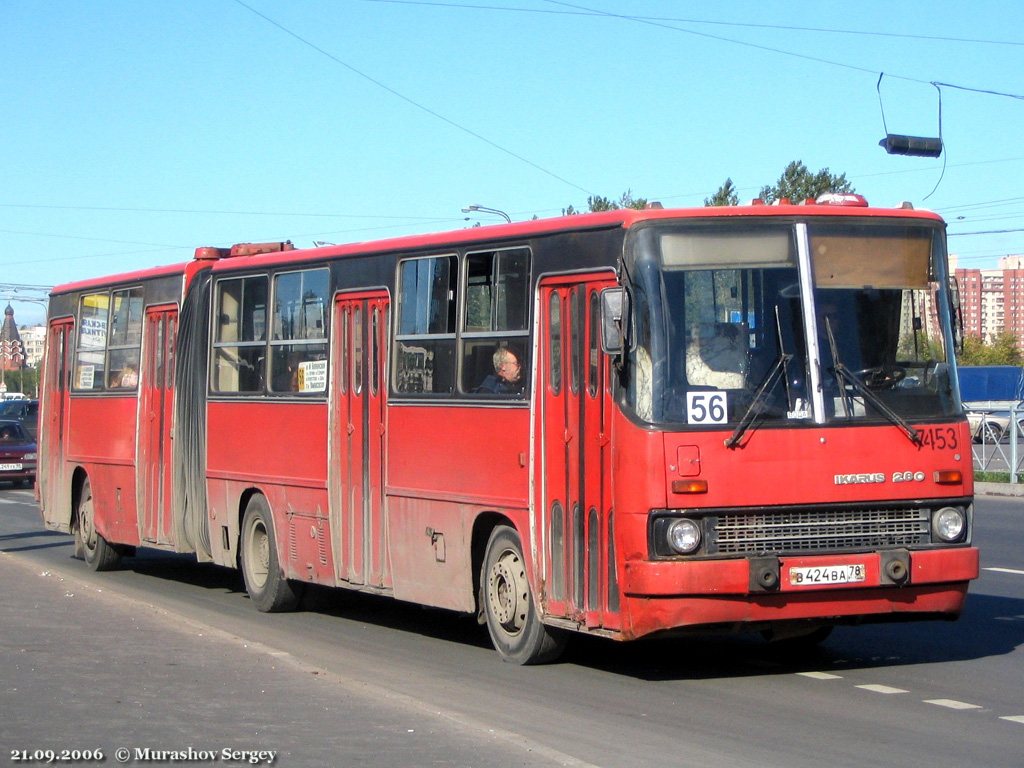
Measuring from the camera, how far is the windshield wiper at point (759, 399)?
9.27m

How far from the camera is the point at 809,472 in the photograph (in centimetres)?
939

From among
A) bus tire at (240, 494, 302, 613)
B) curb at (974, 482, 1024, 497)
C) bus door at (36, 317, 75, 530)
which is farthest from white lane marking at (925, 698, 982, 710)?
curb at (974, 482, 1024, 497)

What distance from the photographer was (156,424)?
16.8 m

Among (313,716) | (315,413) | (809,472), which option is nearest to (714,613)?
(809,472)

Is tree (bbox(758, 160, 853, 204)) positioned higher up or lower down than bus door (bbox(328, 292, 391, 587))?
higher up

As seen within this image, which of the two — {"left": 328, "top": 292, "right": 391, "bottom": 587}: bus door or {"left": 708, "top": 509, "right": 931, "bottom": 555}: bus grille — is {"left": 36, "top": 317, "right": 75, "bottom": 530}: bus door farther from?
{"left": 708, "top": 509, "right": 931, "bottom": 555}: bus grille

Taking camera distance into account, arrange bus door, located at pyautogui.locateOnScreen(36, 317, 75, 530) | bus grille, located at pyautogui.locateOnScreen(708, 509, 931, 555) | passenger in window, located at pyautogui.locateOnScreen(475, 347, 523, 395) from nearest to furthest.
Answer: bus grille, located at pyautogui.locateOnScreen(708, 509, 931, 555) → passenger in window, located at pyautogui.locateOnScreen(475, 347, 523, 395) → bus door, located at pyautogui.locateOnScreen(36, 317, 75, 530)

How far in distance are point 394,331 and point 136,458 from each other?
590cm

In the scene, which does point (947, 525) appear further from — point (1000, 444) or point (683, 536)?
point (1000, 444)

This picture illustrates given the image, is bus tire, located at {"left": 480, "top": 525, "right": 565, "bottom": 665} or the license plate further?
bus tire, located at {"left": 480, "top": 525, "right": 565, "bottom": 665}

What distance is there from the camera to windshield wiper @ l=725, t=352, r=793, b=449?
30.4ft

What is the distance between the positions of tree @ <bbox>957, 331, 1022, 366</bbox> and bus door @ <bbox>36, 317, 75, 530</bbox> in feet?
314

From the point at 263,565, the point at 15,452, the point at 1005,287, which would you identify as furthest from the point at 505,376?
the point at 1005,287

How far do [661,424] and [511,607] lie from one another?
2276mm
